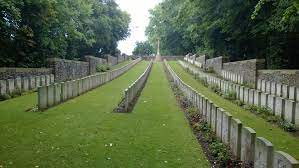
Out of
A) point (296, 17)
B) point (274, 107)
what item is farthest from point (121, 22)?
point (274, 107)

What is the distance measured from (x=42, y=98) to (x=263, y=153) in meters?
10.5

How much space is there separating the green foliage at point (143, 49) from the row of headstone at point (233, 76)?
79489 millimetres

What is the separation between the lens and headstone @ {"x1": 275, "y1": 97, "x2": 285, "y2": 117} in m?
13.3

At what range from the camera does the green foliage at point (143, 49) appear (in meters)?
112

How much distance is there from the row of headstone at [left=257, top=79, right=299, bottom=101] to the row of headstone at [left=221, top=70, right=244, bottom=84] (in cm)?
400

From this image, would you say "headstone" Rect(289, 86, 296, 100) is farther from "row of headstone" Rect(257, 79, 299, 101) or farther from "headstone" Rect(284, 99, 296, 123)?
"headstone" Rect(284, 99, 296, 123)

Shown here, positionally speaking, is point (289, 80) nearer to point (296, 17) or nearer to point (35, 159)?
point (296, 17)

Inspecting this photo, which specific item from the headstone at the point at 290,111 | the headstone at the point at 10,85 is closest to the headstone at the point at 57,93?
the headstone at the point at 10,85

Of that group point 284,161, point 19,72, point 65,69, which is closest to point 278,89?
point 284,161

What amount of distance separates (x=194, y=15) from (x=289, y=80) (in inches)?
839

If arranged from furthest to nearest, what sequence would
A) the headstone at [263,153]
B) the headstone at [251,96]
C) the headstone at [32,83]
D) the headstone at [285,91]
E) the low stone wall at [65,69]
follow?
the low stone wall at [65,69]
the headstone at [32,83]
the headstone at [285,91]
the headstone at [251,96]
the headstone at [263,153]

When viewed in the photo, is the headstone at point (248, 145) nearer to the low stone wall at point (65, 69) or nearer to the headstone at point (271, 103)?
the headstone at point (271, 103)

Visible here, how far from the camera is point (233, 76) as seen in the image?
94.5ft

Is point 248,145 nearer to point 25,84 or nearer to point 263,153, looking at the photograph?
point 263,153
